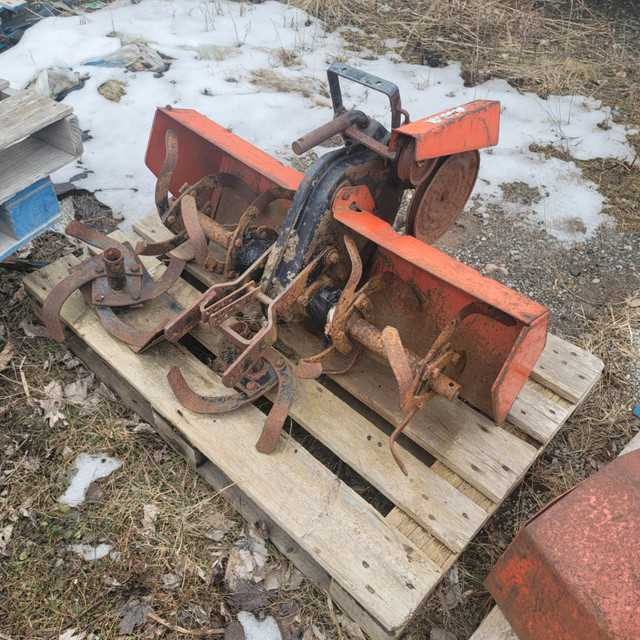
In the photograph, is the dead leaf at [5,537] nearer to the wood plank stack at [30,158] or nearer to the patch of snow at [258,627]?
the patch of snow at [258,627]

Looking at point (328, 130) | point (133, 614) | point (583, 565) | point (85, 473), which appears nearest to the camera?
point (583, 565)

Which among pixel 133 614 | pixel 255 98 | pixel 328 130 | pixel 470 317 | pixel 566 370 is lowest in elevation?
pixel 133 614

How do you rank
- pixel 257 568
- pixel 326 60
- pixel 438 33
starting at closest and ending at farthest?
pixel 257 568 → pixel 326 60 → pixel 438 33

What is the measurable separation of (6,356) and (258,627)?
180 centimetres

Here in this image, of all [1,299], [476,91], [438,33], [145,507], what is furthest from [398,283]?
[438,33]

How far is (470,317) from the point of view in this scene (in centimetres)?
235

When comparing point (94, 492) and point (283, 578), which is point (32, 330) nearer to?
point (94, 492)

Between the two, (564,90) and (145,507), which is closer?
(145,507)

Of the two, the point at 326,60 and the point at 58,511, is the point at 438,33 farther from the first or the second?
the point at 58,511

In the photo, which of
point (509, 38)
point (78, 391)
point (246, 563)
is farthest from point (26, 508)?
point (509, 38)

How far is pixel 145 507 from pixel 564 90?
4.62 metres

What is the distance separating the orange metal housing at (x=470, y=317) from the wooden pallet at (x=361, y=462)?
225 millimetres

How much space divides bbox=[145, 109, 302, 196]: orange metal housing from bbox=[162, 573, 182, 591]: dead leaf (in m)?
1.68

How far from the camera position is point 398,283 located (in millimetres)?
2547
